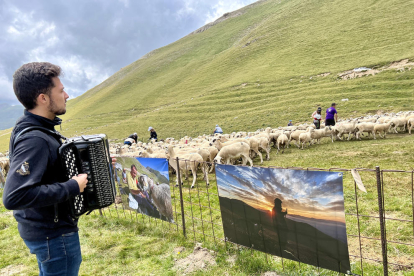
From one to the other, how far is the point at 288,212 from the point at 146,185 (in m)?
3.60

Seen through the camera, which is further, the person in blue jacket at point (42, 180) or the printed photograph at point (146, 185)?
the printed photograph at point (146, 185)

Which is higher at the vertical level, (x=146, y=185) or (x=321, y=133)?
(x=146, y=185)

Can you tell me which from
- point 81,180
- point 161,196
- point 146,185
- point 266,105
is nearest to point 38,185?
point 81,180

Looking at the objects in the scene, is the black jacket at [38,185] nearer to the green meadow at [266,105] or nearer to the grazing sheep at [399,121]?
the green meadow at [266,105]

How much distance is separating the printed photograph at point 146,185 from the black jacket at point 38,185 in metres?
3.11

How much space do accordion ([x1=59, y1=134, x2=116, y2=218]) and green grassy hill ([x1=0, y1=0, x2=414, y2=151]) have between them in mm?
26120

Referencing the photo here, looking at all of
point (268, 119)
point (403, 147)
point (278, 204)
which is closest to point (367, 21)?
point (268, 119)

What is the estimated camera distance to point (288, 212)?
12.0 feet

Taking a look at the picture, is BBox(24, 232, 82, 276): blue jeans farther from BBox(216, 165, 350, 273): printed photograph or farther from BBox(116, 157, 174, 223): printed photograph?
BBox(116, 157, 174, 223): printed photograph

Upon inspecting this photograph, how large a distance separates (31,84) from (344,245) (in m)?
4.14

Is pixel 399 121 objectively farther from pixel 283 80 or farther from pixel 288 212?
pixel 283 80

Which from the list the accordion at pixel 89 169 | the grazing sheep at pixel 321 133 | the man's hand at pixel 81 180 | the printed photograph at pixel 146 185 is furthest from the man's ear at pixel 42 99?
the grazing sheep at pixel 321 133

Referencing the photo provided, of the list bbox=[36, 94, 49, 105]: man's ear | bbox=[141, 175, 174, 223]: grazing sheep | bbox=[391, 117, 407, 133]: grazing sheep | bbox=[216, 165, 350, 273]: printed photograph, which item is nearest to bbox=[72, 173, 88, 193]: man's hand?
bbox=[36, 94, 49, 105]: man's ear

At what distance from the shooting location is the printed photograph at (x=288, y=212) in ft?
10.7
